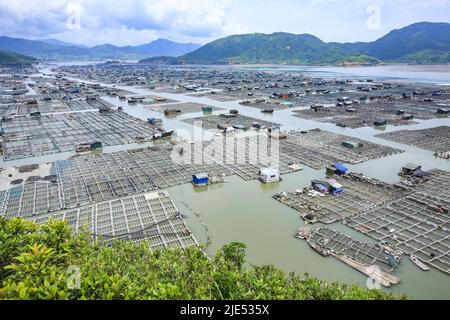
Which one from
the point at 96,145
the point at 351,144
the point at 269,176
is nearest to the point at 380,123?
the point at 351,144

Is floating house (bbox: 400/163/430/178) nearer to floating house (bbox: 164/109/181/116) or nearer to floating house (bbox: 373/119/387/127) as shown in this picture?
floating house (bbox: 373/119/387/127)

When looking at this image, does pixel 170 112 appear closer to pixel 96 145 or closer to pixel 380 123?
pixel 96 145

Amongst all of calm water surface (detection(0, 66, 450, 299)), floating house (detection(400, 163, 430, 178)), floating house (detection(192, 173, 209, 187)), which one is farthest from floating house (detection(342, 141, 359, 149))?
floating house (detection(192, 173, 209, 187))

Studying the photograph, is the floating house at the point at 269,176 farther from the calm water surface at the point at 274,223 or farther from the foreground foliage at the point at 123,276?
the foreground foliage at the point at 123,276

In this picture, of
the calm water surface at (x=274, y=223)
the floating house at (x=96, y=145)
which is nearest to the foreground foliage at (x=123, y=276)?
the calm water surface at (x=274, y=223)

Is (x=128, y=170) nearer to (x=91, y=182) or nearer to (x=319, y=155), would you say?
(x=91, y=182)
